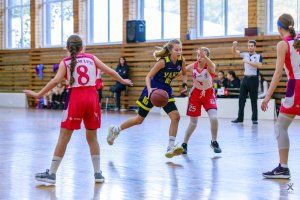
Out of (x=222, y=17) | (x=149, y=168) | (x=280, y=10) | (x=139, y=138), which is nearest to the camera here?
(x=149, y=168)

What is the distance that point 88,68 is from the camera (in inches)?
244

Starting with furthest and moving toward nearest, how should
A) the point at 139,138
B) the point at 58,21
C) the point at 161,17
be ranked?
the point at 58,21 < the point at 161,17 < the point at 139,138

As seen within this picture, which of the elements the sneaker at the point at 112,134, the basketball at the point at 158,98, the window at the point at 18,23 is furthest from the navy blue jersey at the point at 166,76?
the window at the point at 18,23

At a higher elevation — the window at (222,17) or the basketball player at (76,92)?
the window at (222,17)

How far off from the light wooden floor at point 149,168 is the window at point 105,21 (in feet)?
37.7

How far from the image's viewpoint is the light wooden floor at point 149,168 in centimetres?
571

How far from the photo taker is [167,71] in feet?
27.2

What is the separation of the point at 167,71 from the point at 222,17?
11.8 metres

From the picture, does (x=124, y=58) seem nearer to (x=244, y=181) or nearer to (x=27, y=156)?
(x=27, y=156)

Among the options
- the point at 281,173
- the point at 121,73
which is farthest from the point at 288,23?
the point at 121,73

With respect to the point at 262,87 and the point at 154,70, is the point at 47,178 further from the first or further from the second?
the point at 262,87

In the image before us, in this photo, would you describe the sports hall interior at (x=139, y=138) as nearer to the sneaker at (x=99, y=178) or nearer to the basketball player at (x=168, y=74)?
the sneaker at (x=99, y=178)

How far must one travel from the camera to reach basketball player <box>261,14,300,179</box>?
6246 millimetres

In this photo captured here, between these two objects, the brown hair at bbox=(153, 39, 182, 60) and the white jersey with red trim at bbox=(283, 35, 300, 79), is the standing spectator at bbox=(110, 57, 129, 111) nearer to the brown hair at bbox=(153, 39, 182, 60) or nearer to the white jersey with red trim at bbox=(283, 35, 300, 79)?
the brown hair at bbox=(153, 39, 182, 60)
